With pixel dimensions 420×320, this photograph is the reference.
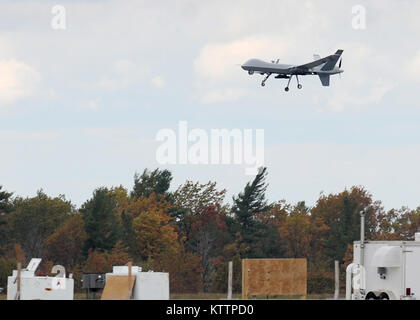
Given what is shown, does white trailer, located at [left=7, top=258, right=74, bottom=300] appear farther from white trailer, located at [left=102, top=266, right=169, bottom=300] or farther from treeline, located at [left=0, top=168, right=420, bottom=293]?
treeline, located at [left=0, top=168, right=420, bottom=293]

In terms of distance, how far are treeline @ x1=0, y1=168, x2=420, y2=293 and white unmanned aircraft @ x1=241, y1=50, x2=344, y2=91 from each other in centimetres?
1696

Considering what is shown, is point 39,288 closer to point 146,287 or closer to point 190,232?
point 146,287

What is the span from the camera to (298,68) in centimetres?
7025

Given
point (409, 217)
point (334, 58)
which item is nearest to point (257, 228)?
point (409, 217)

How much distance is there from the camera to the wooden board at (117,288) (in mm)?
33000

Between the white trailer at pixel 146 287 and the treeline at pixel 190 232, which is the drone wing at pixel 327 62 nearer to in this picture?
the treeline at pixel 190 232

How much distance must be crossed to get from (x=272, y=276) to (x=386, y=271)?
6.48 metres

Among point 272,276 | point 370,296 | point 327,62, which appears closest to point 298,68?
point 327,62

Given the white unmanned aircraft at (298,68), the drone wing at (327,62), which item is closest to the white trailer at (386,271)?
the white unmanned aircraft at (298,68)

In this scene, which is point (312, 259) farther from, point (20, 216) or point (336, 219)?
point (20, 216)

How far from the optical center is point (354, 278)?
33.6 m

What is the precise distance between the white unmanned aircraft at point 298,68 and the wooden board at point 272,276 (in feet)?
86.3

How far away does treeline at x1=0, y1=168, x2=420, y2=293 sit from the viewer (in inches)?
3474

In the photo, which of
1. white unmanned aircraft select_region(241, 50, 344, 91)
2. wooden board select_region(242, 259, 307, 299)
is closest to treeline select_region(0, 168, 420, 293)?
white unmanned aircraft select_region(241, 50, 344, 91)
